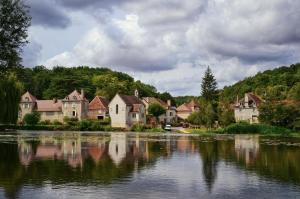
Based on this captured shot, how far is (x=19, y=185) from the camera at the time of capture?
1947cm

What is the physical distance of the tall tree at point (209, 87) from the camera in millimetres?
118062

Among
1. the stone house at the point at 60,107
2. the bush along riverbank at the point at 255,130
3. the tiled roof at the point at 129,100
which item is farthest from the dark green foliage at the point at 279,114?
the stone house at the point at 60,107

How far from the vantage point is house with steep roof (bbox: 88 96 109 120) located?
12056 cm

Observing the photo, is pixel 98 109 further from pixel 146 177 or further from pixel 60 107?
pixel 146 177

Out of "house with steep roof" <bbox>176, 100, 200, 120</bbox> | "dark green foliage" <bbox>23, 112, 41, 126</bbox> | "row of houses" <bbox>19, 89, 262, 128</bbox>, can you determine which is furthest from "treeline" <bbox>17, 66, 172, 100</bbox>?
"dark green foliage" <bbox>23, 112, 41, 126</bbox>

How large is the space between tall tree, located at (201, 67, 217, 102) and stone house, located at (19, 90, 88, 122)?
30.2 m

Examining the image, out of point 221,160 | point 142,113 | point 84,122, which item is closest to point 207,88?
point 142,113

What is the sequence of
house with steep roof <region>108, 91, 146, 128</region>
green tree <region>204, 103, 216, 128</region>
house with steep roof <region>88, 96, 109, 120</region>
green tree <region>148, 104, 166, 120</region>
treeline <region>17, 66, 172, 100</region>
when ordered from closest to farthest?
1. green tree <region>204, 103, 216, 128</region>
2. house with steep roof <region>108, 91, 146, 128</region>
3. house with steep roof <region>88, 96, 109, 120</region>
4. green tree <region>148, 104, 166, 120</region>
5. treeline <region>17, 66, 172, 100</region>

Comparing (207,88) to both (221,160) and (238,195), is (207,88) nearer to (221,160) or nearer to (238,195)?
(221,160)

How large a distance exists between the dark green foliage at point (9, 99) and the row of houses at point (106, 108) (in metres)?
49.0

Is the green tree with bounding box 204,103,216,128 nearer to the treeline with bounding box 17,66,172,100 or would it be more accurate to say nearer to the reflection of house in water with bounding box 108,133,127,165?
the treeline with bounding box 17,66,172,100

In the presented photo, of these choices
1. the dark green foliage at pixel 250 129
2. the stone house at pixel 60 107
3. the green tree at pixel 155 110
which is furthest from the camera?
the green tree at pixel 155 110

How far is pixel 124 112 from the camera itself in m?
112

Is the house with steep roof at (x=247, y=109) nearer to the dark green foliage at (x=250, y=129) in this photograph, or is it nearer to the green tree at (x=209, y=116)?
the green tree at (x=209, y=116)
